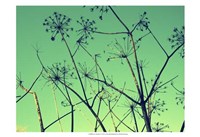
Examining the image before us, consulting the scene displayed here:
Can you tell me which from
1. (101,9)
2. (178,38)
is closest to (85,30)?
(101,9)

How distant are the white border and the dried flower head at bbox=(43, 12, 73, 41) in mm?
84

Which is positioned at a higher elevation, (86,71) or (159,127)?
(86,71)

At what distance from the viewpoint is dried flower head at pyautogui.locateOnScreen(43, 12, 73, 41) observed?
258cm

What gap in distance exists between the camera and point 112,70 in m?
2.57

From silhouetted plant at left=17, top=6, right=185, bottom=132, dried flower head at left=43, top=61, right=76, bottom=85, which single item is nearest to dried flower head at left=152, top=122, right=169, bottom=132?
silhouetted plant at left=17, top=6, right=185, bottom=132

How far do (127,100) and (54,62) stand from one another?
1.51 ft

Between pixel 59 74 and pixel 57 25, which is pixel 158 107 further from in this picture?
pixel 57 25

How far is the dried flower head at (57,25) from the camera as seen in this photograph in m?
2.58

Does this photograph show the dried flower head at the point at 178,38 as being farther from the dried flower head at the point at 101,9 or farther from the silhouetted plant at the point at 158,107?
the dried flower head at the point at 101,9

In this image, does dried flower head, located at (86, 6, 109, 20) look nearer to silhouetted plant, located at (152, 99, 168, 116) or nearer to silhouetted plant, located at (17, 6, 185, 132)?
silhouetted plant, located at (17, 6, 185, 132)

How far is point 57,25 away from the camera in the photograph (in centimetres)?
259
